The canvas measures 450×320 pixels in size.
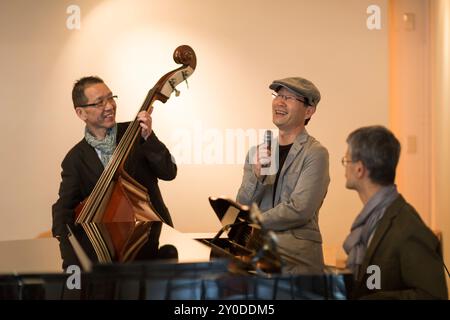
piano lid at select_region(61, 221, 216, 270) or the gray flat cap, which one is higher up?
the gray flat cap

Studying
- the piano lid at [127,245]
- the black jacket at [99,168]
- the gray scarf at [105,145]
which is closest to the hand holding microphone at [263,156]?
the piano lid at [127,245]

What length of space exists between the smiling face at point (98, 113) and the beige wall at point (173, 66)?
148 cm

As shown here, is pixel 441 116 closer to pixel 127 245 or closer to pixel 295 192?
pixel 295 192

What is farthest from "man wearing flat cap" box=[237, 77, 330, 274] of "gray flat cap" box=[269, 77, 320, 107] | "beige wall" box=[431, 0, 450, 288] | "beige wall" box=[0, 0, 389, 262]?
"beige wall" box=[0, 0, 389, 262]

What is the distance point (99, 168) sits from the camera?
149 inches

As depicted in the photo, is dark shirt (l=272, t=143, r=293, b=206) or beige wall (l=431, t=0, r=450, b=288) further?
beige wall (l=431, t=0, r=450, b=288)

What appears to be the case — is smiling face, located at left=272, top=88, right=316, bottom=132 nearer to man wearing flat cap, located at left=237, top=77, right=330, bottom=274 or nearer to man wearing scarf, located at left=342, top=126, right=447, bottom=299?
man wearing flat cap, located at left=237, top=77, right=330, bottom=274

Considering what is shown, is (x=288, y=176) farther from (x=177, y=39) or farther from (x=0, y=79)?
(x=0, y=79)

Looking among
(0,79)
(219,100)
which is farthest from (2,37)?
(219,100)

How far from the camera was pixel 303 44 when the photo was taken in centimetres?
546

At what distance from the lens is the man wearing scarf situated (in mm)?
2020

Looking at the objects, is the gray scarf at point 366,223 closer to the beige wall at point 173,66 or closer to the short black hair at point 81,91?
the short black hair at point 81,91

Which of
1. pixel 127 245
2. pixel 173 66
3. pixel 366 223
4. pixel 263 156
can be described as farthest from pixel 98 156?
pixel 366 223

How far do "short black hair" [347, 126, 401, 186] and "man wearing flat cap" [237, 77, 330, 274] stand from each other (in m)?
0.68
